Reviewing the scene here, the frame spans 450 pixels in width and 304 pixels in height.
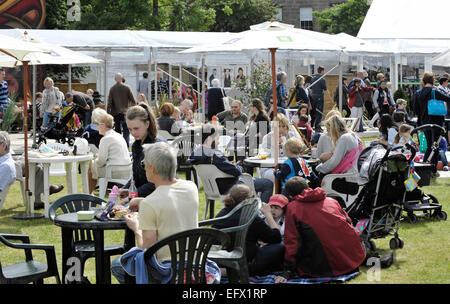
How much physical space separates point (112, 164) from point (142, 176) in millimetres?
3005

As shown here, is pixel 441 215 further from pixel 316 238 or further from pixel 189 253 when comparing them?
pixel 189 253

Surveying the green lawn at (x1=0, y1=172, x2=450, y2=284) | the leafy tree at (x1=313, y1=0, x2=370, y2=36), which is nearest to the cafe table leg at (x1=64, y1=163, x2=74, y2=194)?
the green lawn at (x1=0, y1=172, x2=450, y2=284)

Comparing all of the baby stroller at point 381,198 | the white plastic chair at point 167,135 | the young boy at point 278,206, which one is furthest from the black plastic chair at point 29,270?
the white plastic chair at point 167,135

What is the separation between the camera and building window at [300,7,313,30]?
6425 centimetres

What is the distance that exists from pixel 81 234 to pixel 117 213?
856 mm

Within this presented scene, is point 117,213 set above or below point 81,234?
above

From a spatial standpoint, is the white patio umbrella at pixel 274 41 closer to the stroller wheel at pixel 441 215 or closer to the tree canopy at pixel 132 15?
the stroller wheel at pixel 441 215

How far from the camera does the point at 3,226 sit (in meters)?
9.16

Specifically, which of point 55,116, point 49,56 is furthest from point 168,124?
point 55,116

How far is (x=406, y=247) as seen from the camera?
25.3 feet

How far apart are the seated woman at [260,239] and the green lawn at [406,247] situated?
73 cm

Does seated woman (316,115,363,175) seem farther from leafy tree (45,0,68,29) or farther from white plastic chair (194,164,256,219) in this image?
leafy tree (45,0,68,29)
